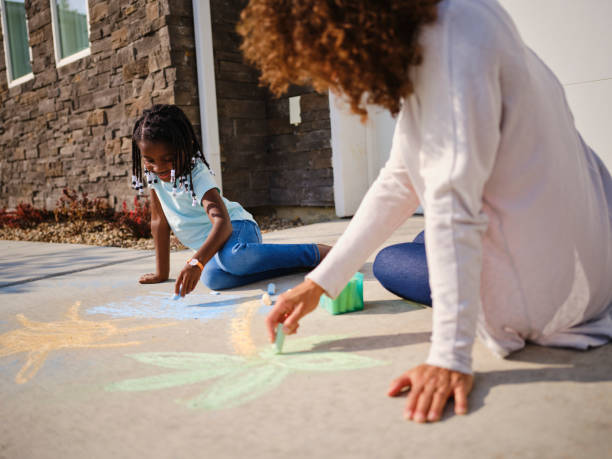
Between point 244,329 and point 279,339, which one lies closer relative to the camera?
point 279,339

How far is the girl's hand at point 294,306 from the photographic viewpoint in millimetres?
1377

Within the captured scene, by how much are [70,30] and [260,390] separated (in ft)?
21.1

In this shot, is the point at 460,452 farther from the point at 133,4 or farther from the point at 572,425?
the point at 133,4

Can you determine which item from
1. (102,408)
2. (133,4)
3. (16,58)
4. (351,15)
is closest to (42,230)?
(133,4)

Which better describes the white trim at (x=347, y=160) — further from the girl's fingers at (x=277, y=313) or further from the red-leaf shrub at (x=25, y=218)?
the red-leaf shrub at (x=25, y=218)

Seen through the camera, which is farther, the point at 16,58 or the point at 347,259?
the point at 16,58

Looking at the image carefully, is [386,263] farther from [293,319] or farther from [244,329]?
[293,319]

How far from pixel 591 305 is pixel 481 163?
0.57 meters

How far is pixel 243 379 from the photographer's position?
1364 millimetres

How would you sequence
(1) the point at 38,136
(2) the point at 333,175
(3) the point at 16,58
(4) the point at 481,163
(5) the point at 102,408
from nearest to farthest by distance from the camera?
(4) the point at 481,163 → (5) the point at 102,408 → (2) the point at 333,175 → (1) the point at 38,136 → (3) the point at 16,58

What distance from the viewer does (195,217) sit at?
2652 millimetres

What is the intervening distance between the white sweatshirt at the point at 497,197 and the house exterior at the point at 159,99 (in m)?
3.56

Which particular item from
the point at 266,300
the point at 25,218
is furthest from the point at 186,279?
the point at 25,218

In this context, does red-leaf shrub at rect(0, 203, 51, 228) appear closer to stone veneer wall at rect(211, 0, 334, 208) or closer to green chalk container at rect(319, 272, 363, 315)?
stone veneer wall at rect(211, 0, 334, 208)
